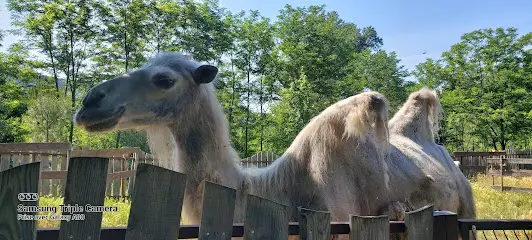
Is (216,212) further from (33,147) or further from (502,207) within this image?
(502,207)

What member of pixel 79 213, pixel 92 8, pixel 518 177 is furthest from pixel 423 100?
pixel 92 8

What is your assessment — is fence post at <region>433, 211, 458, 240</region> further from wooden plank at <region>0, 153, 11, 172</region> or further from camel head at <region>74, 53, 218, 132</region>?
wooden plank at <region>0, 153, 11, 172</region>

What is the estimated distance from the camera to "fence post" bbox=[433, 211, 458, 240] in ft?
6.59

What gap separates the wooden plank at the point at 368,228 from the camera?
1.87m

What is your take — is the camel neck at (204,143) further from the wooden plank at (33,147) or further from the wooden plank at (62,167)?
the wooden plank at (62,167)

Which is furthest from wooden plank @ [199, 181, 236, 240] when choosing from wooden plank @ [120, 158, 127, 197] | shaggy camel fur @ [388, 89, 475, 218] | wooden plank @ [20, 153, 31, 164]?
wooden plank @ [120, 158, 127, 197]

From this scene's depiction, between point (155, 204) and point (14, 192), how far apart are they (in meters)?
0.50

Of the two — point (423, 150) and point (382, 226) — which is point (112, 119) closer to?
point (382, 226)

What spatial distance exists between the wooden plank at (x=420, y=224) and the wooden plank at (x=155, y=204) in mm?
1068

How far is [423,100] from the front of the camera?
608 cm

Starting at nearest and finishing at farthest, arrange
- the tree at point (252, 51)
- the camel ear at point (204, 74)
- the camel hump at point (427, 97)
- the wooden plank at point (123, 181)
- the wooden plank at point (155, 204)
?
the wooden plank at point (155, 204) < the camel ear at point (204, 74) < the camel hump at point (427, 97) < the wooden plank at point (123, 181) < the tree at point (252, 51)

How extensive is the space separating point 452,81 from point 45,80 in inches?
1232

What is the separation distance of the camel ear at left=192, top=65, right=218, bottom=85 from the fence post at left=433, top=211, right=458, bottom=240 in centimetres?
220

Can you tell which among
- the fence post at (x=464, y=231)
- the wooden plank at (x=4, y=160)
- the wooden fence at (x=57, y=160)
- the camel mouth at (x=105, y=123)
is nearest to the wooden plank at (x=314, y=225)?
the fence post at (x=464, y=231)
